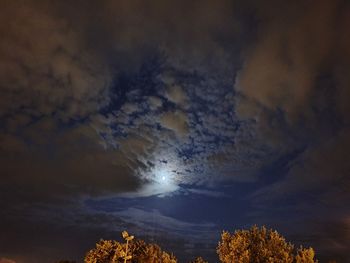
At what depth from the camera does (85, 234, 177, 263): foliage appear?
1502 inches

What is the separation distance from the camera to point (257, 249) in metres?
38.4

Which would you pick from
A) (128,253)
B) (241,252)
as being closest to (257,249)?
(241,252)

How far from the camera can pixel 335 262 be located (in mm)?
41344

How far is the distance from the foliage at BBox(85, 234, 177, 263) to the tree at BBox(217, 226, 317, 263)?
624 cm

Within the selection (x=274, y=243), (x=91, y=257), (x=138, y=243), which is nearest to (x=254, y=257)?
(x=274, y=243)

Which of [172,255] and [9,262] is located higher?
[9,262]

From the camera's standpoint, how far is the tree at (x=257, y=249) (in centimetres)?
3666

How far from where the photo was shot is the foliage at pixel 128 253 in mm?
38156

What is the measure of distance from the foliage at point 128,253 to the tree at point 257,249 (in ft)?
20.5

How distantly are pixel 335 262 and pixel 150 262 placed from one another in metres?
21.2

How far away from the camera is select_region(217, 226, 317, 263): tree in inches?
1443

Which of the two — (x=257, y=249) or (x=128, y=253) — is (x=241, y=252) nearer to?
(x=257, y=249)

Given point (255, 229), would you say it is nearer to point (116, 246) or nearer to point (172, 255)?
point (172, 255)

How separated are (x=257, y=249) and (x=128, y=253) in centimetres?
1383
